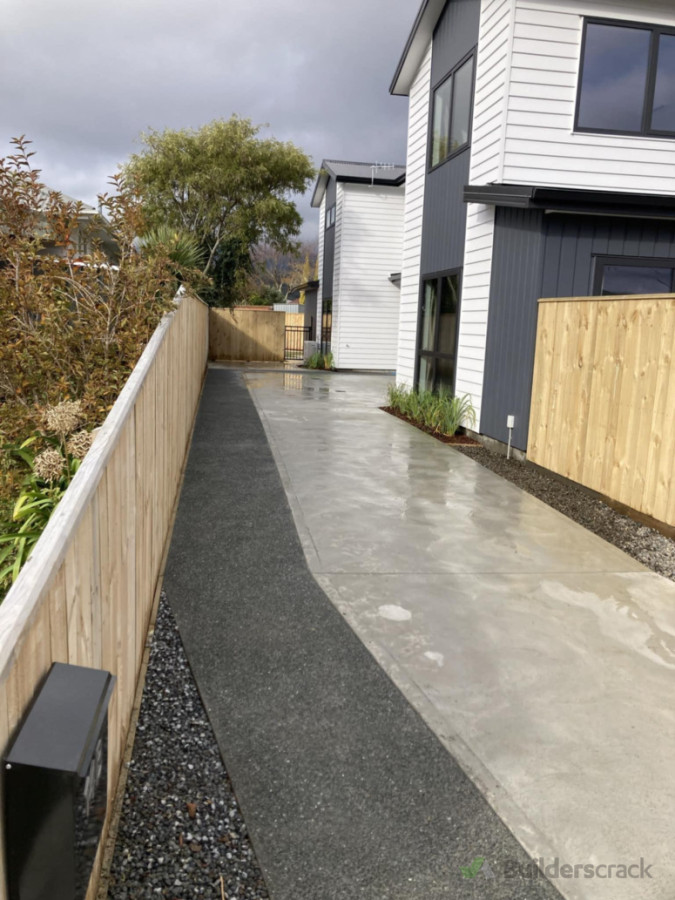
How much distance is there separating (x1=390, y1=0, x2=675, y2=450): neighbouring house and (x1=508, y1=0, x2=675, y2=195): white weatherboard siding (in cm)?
1

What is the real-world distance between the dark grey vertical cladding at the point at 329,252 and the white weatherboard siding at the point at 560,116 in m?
15.5

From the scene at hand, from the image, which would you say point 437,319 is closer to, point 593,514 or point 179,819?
point 593,514

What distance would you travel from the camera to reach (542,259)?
813 centimetres

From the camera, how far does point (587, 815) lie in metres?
2.58

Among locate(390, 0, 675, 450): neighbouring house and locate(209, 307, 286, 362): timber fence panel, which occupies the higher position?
locate(390, 0, 675, 450): neighbouring house

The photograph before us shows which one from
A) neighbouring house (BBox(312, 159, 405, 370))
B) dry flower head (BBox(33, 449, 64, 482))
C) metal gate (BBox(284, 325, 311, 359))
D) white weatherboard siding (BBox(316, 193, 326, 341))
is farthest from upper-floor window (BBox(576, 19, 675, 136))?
metal gate (BBox(284, 325, 311, 359))

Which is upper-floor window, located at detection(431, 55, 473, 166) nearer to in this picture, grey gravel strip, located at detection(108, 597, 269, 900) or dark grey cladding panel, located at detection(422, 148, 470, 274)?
dark grey cladding panel, located at detection(422, 148, 470, 274)

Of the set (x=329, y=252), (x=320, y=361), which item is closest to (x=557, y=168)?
(x=320, y=361)

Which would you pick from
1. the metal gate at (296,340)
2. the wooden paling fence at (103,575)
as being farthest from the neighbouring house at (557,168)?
the metal gate at (296,340)

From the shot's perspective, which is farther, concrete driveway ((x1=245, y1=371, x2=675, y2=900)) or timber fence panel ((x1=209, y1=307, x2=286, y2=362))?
timber fence panel ((x1=209, y1=307, x2=286, y2=362))

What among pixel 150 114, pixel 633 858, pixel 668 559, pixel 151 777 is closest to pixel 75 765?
pixel 151 777

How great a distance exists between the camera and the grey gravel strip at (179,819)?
2229mm

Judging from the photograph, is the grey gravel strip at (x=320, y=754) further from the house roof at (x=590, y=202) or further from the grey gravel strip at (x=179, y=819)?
the house roof at (x=590, y=202)

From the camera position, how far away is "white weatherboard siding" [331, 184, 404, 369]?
22.5m
